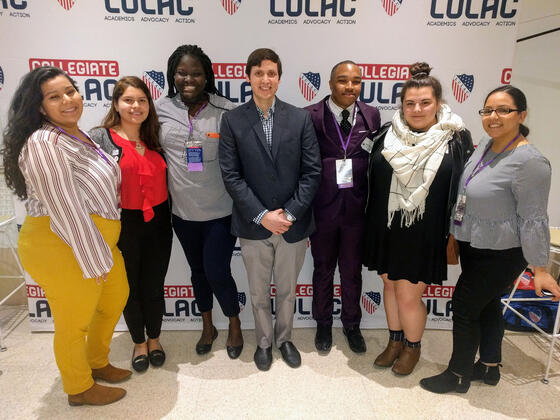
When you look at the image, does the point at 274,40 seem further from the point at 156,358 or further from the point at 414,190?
the point at 156,358

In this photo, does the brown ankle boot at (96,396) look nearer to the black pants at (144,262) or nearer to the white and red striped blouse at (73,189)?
the black pants at (144,262)

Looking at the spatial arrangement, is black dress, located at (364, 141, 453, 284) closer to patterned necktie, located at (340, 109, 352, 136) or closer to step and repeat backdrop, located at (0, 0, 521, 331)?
patterned necktie, located at (340, 109, 352, 136)

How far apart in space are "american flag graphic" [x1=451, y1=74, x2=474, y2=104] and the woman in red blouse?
2015 mm

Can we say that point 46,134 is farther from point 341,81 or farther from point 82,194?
point 341,81

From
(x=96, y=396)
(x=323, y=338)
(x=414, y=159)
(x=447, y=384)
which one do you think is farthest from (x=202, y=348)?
(x=414, y=159)

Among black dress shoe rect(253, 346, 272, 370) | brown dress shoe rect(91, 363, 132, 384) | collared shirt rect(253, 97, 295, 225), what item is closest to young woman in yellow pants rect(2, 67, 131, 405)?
brown dress shoe rect(91, 363, 132, 384)

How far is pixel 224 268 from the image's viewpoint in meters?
2.37

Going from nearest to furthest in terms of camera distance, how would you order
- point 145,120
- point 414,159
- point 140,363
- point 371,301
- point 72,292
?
point 72,292, point 414,159, point 145,120, point 140,363, point 371,301

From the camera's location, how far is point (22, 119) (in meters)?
1.59

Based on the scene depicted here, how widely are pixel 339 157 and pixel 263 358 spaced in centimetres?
137

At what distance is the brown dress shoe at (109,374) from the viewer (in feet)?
7.43

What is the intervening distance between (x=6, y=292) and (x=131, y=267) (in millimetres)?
1989

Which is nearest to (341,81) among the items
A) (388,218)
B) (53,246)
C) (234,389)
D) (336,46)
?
(336,46)

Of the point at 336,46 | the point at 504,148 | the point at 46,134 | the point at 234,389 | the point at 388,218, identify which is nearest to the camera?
the point at 46,134
